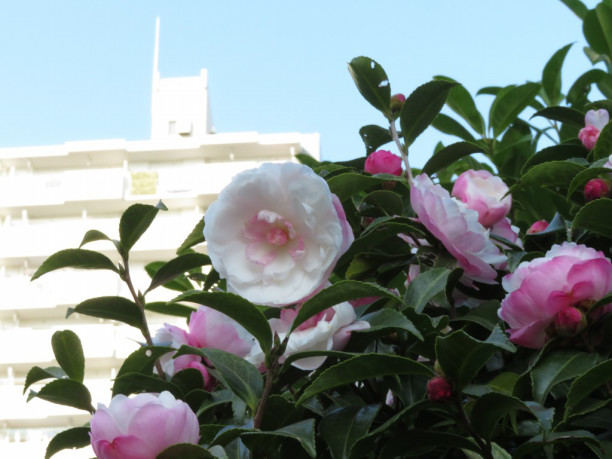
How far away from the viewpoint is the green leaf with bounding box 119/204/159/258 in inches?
21.6

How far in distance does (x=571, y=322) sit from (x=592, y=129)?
0.76 feet

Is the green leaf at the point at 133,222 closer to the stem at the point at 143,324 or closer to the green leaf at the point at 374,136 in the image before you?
the stem at the point at 143,324

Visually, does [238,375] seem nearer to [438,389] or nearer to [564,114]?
[438,389]

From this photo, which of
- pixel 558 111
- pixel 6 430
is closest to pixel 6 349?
pixel 6 430

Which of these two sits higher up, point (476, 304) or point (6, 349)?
point (476, 304)

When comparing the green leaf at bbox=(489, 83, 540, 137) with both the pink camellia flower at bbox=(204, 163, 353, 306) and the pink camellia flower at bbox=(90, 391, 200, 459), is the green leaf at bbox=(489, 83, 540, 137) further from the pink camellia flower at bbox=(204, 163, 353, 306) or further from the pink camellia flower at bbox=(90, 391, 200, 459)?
the pink camellia flower at bbox=(90, 391, 200, 459)

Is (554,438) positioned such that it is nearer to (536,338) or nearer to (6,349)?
(536,338)

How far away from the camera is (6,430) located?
1148 cm

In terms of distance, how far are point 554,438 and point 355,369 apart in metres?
0.10

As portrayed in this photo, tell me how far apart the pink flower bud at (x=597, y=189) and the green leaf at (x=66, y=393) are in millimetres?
362

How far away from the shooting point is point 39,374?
1.94 feet

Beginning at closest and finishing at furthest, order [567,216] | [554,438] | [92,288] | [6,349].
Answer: [554,438] → [567,216] → [6,349] → [92,288]

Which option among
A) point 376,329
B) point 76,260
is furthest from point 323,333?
point 76,260

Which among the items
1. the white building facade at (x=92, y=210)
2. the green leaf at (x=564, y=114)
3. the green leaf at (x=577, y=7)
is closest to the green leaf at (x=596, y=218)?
the green leaf at (x=564, y=114)
